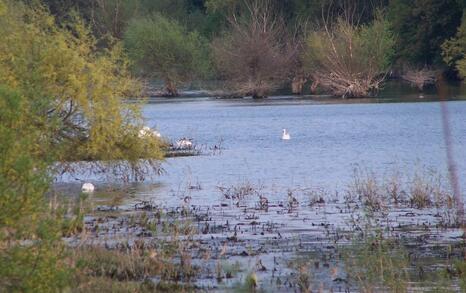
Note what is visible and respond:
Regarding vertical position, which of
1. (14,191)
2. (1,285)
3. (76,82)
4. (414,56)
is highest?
(414,56)

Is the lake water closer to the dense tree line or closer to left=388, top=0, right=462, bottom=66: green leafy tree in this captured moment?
the dense tree line

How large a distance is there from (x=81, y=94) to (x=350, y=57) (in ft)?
163

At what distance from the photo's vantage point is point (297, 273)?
1554cm

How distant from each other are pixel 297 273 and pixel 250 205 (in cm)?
917

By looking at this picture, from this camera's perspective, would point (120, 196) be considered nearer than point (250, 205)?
No

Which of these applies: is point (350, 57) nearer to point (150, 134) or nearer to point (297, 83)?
point (297, 83)

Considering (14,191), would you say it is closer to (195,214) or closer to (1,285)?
(1,285)

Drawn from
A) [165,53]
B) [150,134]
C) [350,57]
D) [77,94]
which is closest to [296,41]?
[165,53]

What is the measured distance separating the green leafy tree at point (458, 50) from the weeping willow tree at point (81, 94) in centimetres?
5020

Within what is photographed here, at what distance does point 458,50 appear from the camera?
257ft

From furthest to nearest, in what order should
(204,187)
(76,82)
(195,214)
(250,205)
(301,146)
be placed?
(301,146) → (204,187) → (76,82) → (250,205) → (195,214)

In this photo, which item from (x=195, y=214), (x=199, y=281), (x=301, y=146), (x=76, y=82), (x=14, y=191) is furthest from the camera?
(x=301, y=146)

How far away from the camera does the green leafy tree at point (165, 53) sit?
279ft

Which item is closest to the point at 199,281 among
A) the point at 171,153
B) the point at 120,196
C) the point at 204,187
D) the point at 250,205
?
the point at 250,205
